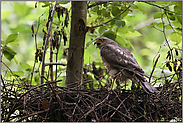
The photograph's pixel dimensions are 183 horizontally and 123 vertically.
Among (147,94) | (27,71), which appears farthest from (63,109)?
(27,71)

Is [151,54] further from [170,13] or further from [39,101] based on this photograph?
[39,101]

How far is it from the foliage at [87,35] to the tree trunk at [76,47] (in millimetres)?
92

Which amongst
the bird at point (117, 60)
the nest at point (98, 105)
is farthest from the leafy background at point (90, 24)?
the nest at point (98, 105)

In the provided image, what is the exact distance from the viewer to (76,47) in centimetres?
216

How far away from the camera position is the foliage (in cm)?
194

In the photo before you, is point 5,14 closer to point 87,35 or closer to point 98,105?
point 87,35

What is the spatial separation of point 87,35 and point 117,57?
54 centimetres

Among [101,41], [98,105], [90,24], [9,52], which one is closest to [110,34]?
[101,41]

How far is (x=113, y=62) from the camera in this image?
2.48 metres

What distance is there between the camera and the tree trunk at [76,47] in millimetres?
2156

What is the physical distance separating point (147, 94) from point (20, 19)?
7.72 ft

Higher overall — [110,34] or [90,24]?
[90,24]

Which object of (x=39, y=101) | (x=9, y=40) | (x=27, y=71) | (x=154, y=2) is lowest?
(x=39, y=101)

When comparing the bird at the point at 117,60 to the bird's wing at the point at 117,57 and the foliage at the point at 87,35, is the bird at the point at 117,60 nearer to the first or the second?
the bird's wing at the point at 117,57
